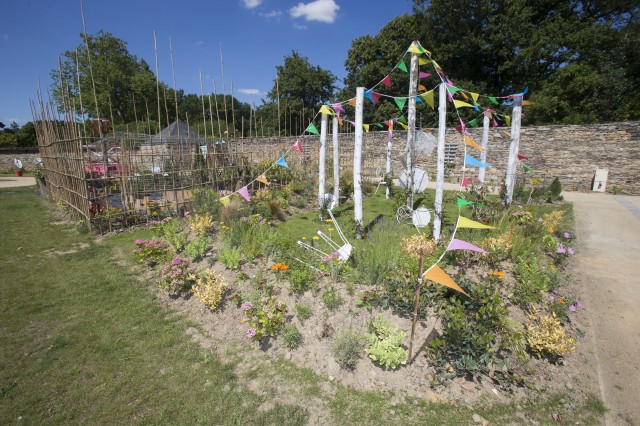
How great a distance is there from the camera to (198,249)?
5098mm

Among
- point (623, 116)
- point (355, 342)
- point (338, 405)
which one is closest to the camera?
point (338, 405)

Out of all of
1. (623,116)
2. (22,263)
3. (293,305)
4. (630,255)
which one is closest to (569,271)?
(630,255)

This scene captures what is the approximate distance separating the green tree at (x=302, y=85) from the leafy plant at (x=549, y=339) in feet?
107

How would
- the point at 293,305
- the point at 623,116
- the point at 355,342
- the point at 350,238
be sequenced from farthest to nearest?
1. the point at 623,116
2. the point at 350,238
3. the point at 293,305
4. the point at 355,342

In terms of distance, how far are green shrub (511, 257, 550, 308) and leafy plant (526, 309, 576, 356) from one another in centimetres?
51

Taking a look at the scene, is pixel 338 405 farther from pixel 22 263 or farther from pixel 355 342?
pixel 22 263

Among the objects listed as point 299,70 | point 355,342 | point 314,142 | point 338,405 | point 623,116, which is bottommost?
point 338,405

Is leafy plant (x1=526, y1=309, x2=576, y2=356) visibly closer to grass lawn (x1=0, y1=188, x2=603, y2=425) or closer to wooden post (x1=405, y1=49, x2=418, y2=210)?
grass lawn (x1=0, y1=188, x2=603, y2=425)

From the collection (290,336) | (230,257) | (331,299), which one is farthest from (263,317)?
A: (230,257)

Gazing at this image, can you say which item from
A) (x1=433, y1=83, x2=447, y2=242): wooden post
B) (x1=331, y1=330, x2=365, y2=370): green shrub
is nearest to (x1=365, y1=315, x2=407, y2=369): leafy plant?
(x1=331, y1=330, x2=365, y2=370): green shrub

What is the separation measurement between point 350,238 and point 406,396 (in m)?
3.39

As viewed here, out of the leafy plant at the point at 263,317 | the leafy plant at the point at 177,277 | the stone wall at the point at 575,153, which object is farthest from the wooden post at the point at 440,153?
the stone wall at the point at 575,153

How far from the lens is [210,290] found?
152 inches

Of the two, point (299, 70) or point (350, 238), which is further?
point (299, 70)
